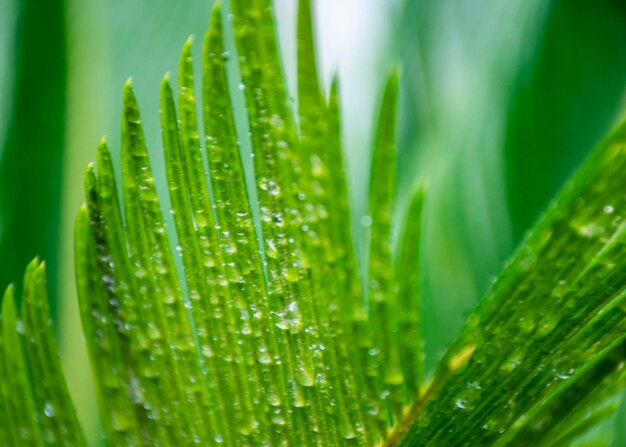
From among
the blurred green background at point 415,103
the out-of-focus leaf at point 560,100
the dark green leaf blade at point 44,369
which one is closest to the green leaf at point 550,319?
the dark green leaf blade at point 44,369

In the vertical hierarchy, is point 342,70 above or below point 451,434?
above

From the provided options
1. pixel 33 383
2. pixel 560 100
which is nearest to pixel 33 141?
pixel 33 383

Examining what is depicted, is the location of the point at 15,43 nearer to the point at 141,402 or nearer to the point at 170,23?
the point at 170,23

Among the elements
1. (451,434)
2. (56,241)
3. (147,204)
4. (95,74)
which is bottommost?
(451,434)

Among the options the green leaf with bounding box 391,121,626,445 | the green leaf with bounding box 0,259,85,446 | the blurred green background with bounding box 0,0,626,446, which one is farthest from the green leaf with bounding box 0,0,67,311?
the green leaf with bounding box 391,121,626,445

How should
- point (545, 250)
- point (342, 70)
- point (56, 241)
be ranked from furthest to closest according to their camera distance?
1. point (342, 70)
2. point (56, 241)
3. point (545, 250)

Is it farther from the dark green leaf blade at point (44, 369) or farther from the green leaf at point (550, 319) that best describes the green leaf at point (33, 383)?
the green leaf at point (550, 319)

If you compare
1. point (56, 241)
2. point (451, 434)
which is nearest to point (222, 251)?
point (451, 434)

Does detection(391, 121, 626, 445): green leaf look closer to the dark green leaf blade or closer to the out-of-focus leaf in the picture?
the dark green leaf blade

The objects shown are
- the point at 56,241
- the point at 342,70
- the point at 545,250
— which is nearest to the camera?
the point at 545,250
